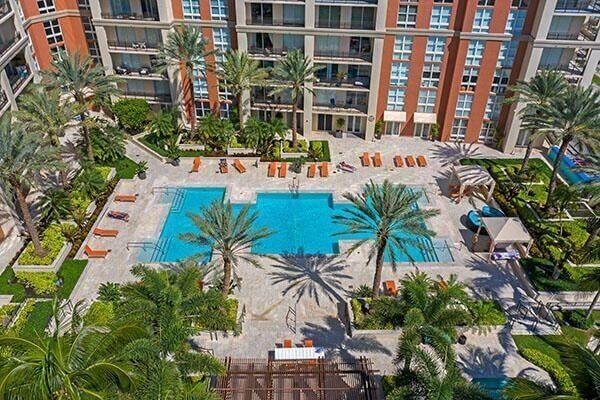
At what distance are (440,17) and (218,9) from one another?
65.6ft

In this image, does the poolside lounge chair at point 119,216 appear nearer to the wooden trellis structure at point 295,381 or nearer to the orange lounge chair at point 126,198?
the orange lounge chair at point 126,198

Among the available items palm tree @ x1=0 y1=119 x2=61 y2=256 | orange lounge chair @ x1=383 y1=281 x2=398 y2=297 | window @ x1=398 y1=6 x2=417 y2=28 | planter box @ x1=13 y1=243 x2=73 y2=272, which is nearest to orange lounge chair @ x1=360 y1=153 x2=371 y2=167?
window @ x1=398 y1=6 x2=417 y2=28

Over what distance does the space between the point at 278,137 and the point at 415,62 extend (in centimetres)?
1471

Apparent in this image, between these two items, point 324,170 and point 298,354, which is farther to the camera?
point 324,170

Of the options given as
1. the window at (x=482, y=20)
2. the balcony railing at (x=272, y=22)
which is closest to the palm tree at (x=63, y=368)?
the balcony railing at (x=272, y=22)

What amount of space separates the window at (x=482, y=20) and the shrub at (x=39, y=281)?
38.7 metres

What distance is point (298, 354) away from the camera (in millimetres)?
25781

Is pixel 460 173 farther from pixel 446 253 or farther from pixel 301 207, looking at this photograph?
pixel 301 207

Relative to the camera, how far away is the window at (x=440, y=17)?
4122 centimetres

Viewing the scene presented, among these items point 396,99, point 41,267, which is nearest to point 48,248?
point 41,267

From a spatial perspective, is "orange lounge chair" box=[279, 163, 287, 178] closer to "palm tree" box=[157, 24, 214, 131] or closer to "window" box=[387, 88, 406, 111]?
"palm tree" box=[157, 24, 214, 131]

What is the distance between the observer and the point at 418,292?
2316cm

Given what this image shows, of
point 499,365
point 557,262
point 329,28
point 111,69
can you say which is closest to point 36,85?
point 111,69

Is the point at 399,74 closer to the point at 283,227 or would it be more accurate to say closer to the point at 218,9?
the point at 218,9
